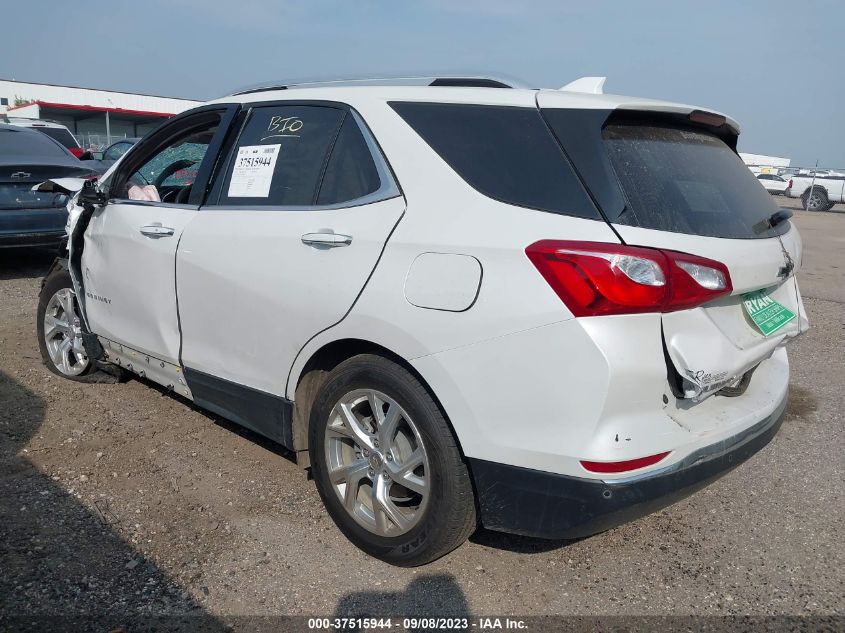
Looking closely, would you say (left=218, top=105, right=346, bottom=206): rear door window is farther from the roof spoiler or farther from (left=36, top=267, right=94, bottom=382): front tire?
(left=36, top=267, right=94, bottom=382): front tire

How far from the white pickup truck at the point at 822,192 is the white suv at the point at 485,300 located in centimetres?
2980

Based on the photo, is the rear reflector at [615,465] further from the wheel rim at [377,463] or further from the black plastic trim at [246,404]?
the black plastic trim at [246,404]

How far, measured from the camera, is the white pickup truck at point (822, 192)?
92.9ft

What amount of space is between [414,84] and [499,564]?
6.37 feet

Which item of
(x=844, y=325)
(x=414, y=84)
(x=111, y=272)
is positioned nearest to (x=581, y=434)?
(x=414, y=84)

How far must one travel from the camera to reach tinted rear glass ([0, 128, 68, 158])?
786cm

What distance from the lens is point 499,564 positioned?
2.81 meters

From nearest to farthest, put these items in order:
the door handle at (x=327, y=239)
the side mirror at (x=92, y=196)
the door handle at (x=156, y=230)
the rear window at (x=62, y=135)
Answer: the door handle at (x=327, y=239), the door handle at (x=156, y=230), the side mirror at (x=92, y=196), the rear window at (x=62, y=135)

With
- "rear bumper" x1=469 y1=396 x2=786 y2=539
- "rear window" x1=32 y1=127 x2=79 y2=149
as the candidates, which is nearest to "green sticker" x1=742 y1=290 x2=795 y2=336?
"rear bumper" x1=469 y1=396 x2=786 y2=539

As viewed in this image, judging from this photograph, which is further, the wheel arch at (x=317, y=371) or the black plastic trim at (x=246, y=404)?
the black plastic trim at (x=246, y=404)

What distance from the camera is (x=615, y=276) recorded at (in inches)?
83.3

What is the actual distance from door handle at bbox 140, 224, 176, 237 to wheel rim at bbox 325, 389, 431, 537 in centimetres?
135

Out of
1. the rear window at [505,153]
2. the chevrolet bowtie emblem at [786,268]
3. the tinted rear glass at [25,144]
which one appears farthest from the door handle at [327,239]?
the tinted rear glass at [25,144]

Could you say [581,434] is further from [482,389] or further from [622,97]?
[622,97]
